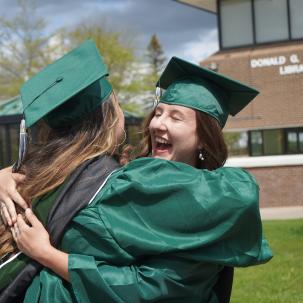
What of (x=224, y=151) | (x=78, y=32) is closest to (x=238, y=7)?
(x=78, y=32)

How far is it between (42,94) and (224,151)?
847mm

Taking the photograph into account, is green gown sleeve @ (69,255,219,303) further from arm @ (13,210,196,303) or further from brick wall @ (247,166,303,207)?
brick wall @ (247,166,303,207)

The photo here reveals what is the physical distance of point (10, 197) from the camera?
2.11 meters

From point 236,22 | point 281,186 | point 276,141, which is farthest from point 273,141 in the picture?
point 236,22

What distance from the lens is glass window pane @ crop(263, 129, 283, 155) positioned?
67.6ft

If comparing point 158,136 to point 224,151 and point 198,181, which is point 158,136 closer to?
point 224,151

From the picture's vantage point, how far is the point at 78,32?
27.7m

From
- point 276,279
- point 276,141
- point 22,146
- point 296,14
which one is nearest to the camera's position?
point 22,146

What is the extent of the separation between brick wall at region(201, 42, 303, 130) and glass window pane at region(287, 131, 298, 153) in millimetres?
830

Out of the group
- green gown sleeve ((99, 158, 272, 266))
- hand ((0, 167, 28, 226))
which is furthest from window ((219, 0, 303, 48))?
green gown sleeve ((99, 158, 272, 266))

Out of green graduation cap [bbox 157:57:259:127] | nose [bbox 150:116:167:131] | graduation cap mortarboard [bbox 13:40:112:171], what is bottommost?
nose [bbox 150:116:167:131]

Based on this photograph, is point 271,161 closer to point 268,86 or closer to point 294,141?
point 294,141

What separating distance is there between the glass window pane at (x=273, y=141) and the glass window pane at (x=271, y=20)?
318cm

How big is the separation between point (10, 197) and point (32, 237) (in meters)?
0.24
